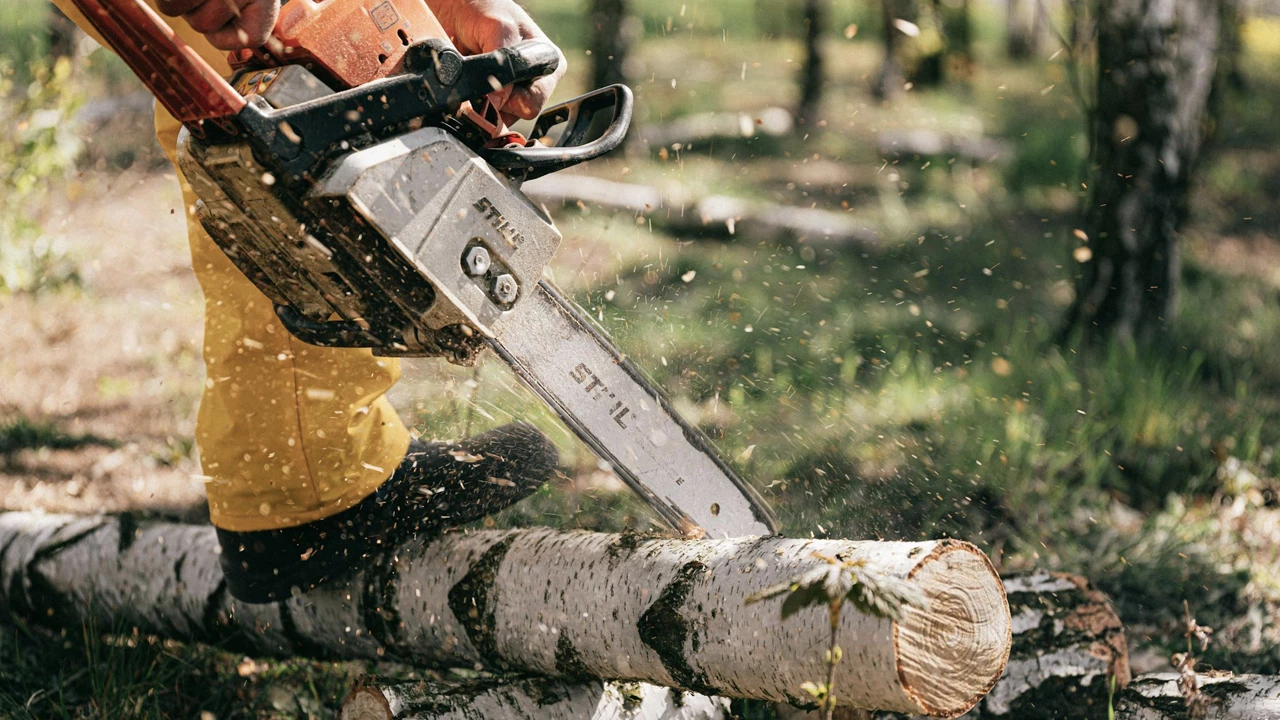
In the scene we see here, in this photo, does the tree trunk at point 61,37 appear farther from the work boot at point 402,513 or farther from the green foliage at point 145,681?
the work boot at point 402,513

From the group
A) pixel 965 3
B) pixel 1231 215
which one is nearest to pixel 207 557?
pixel 1231 215

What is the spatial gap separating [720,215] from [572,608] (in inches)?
182

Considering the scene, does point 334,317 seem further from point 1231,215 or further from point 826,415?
point 1231,215

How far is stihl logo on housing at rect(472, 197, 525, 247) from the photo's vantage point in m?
1.71

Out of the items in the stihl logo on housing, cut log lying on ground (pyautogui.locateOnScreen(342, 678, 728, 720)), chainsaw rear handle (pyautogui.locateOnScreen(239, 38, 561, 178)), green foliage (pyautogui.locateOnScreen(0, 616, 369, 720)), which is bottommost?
green foliage (pyautogui.locateOnScreen(0, 616, 369, 720))

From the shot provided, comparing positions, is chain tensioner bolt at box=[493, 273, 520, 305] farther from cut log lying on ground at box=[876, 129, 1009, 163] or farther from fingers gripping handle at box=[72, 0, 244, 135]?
cut log lying on ground at box=[876, 129, 1009, 163]

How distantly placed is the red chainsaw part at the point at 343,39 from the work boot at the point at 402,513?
0.88 m

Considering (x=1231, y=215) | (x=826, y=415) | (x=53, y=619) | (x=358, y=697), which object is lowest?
(x=1231, y=215)

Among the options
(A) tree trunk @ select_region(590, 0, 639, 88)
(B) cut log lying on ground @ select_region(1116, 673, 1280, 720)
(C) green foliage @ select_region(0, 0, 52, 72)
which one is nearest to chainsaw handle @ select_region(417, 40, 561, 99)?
(B) cut log lying on ground @ select_region(1116, 673, 1280, 720)

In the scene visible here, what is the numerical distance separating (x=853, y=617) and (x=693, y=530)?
0.60 meters

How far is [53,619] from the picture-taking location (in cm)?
247

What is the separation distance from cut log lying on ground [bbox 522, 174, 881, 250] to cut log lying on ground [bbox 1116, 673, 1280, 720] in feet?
14.4

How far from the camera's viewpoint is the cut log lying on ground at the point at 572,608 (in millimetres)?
1471

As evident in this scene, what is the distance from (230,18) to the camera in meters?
1.54
